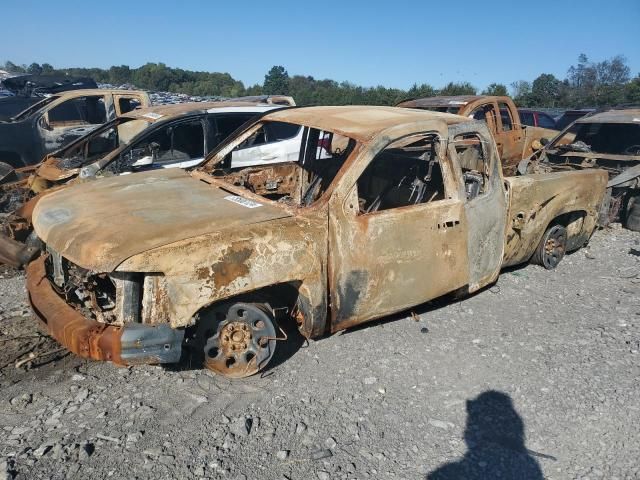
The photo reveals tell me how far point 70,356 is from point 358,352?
6.88ft

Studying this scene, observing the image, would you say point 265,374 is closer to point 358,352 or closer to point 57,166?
point 358,352

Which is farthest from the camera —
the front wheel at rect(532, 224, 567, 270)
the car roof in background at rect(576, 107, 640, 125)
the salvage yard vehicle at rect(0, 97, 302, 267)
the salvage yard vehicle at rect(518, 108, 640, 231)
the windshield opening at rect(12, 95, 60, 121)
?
the windshield opening at rect(12, 95, 60, 121)

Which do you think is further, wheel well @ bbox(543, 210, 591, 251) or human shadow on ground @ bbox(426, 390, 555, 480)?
wheel well @ bbox(543, 210, 591, 251)

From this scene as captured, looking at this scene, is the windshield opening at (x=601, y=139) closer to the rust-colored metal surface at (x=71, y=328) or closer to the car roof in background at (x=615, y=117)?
the car roof in background at (x=615, y=117)

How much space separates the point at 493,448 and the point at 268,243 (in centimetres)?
179

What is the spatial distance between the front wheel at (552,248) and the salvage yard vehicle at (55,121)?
7.89 meters

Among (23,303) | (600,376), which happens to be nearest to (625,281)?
(600,376)

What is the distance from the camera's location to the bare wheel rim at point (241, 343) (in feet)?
10.8

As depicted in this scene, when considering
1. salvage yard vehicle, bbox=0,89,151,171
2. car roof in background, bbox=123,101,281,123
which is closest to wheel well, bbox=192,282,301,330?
car roof in background, bbox=123,101,281,123

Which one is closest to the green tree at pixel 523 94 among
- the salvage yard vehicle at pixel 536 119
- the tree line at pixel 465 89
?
the tree line at pixel 465 89

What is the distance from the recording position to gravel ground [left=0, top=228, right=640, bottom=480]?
2.81 metres

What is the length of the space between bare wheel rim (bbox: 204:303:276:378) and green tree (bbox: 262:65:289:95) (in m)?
47.9

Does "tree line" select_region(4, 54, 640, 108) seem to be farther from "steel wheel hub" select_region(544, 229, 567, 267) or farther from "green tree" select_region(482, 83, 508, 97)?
"steel wheel hub" select_region(544, 229, 567, 267)

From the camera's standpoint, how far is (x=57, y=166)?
6.43 meters
